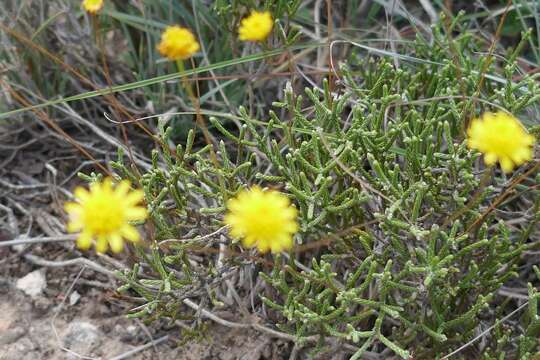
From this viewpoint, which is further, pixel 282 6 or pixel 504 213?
pixel 282 6

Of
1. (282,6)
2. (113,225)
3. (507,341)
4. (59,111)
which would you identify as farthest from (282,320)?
(59,111)

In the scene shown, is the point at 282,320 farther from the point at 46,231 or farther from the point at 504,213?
the point at 46,231

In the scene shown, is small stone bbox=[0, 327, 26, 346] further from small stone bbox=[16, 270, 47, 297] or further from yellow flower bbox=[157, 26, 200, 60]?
yellow flower bbox=[157, 26, 200, 60]

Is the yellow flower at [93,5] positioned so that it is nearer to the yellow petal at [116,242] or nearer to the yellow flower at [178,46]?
the yellow flower at [178,46]

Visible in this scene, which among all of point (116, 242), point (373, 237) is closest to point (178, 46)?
point (116, 242)

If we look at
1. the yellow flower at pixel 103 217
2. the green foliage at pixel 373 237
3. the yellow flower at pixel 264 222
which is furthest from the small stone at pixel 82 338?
the yellow flower at pixel 264 222

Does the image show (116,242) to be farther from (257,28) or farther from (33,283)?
(33,283)

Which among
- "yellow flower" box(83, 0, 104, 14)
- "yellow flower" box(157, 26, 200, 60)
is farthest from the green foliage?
"yellow flower" box(83, 0, 104, 14)
